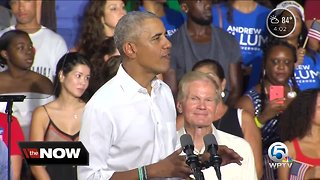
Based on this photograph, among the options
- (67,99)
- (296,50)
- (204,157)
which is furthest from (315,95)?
(204,157)

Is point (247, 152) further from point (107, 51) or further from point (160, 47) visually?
point (107, 51)

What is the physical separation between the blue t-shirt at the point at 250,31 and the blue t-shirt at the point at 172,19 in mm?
238

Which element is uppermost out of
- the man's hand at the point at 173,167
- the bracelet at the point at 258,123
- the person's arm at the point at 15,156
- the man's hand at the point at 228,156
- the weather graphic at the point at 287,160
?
the bracelet at the point at 258,123

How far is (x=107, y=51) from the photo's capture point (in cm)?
657

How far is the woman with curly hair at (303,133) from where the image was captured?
6180mm

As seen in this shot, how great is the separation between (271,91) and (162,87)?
1.59m

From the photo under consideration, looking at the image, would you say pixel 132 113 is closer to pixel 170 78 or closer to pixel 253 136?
pixel 253 136

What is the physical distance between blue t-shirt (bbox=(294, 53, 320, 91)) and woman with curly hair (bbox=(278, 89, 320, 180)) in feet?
0.33

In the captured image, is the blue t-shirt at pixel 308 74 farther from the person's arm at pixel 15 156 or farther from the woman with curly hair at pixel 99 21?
the person's arm at pixel 15 156

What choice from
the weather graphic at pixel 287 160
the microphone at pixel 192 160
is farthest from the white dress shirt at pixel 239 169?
the microphone at pixel 192 160

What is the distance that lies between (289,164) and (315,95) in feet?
1.61

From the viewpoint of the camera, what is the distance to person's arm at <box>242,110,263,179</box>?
6.18 metres

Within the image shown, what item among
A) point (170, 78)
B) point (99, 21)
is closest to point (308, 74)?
point (170, 78)

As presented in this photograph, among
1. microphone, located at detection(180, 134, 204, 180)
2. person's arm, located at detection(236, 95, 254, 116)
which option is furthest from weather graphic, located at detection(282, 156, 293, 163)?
microphone, located at detection(180, 134, 204, 180)
